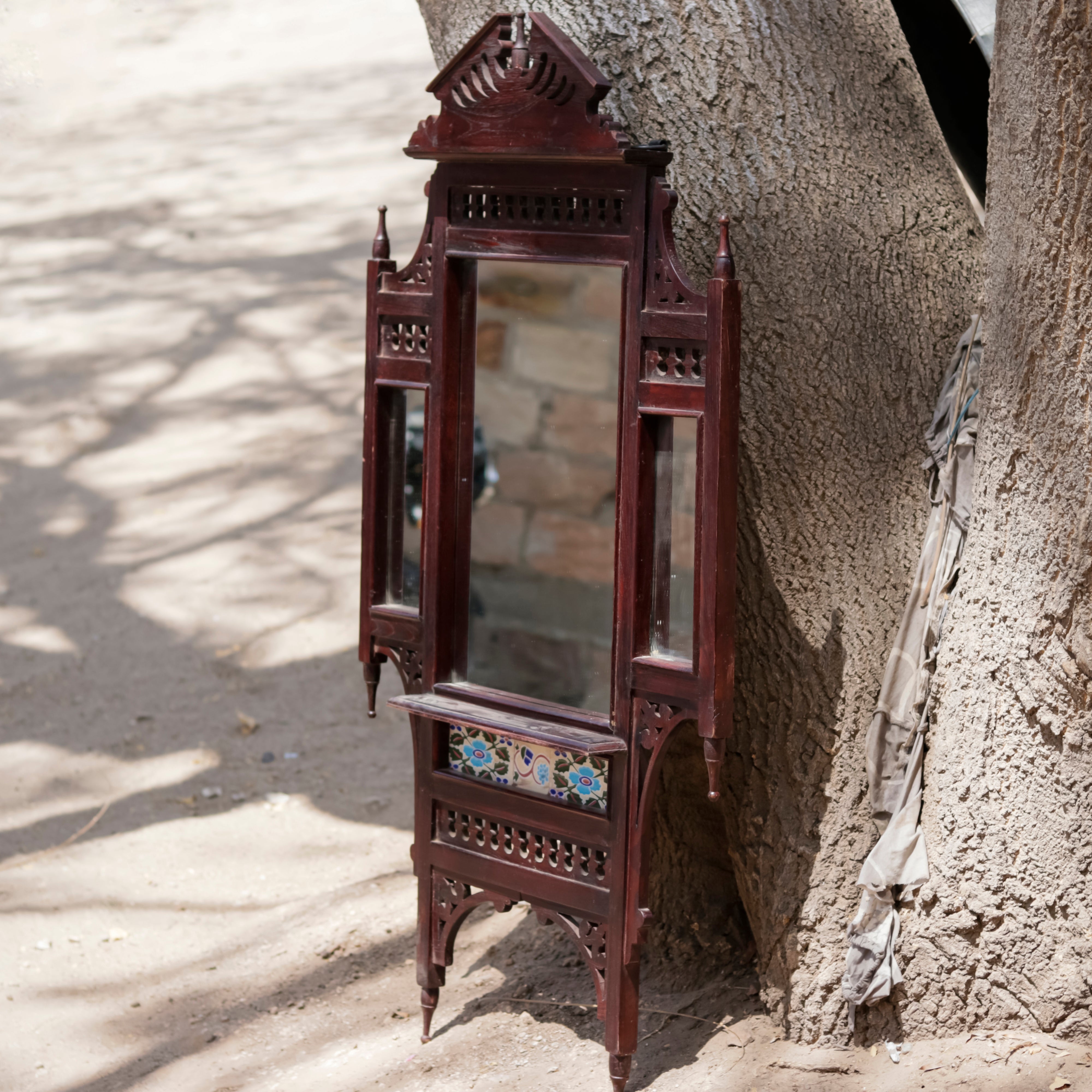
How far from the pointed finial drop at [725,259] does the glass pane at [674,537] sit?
0.26m

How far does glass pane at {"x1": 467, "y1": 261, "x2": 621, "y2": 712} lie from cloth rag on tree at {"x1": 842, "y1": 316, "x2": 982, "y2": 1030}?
0.57m

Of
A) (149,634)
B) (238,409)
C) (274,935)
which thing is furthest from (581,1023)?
(238,409)

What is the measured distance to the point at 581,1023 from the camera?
277 centimetres

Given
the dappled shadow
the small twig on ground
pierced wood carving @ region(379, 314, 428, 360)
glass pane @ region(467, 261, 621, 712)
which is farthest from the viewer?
the small twig on ground

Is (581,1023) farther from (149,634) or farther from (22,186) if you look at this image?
(22,186)

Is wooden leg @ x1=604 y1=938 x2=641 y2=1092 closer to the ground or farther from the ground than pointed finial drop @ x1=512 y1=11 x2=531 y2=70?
closer to the ground

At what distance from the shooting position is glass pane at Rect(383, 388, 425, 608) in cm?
262

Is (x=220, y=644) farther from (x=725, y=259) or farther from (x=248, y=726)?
(x=725, y=259)

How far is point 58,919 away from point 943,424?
109 inches

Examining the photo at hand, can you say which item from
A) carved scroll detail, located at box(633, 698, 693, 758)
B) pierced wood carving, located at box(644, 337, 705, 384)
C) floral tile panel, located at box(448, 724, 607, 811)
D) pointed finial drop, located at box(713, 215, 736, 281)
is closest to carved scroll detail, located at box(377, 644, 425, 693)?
floral tile panel, located at box(448, 724, 607, 811)

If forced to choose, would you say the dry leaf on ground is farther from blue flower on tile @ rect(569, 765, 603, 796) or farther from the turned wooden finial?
the turned wooden finial

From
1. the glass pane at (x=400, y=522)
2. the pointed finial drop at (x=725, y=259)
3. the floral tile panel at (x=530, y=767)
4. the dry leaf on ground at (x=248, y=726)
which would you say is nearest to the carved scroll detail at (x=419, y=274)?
the glass pane at (x=400, y=522)

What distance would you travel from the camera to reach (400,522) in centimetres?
265

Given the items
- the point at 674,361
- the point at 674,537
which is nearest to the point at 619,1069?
the point at 674,537
